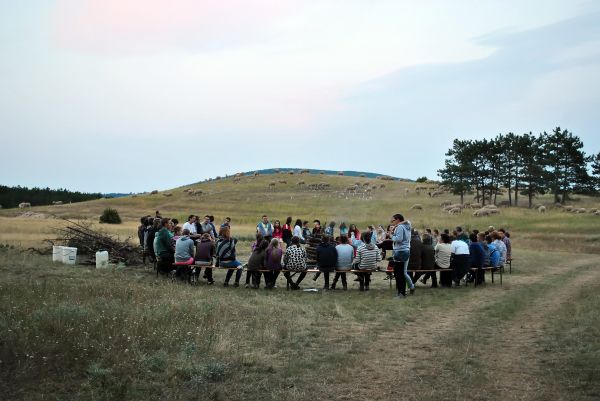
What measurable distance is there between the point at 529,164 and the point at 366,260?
53281 millimetres

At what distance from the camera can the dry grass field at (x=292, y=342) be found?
682 cm

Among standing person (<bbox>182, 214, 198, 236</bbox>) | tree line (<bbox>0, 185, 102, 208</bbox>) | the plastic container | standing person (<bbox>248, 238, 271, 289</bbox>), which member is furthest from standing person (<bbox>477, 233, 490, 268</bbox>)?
tree line (<bbox>0, 185, 102, 208</bbox>)

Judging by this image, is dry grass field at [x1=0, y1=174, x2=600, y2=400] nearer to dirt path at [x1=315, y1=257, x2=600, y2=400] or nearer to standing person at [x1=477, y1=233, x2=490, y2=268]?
dirt path at [x1=315, y1=257, x2=600, y2=400]

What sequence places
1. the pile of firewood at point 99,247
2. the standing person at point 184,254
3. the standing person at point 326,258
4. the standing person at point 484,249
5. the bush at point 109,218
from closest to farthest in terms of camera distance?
the standing person at point 326,258
the standing person at point 184,254
the standing person at point 484,249
the pile of firewood at point 99,247
the bush at point 109,218

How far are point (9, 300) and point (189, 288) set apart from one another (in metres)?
5.79

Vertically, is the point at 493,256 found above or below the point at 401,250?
Result: below

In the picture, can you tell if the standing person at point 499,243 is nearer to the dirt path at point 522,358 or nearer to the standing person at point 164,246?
the dirt path at point 522,358

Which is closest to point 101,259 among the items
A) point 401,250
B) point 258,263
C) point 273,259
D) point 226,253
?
point 226,253

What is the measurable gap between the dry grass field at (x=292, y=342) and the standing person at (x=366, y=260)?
49cm

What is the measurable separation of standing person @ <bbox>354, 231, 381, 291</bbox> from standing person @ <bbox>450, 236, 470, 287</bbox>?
8.30 ft

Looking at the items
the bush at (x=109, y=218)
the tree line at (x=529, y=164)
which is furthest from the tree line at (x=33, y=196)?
the tree line at (x=529, y=164)

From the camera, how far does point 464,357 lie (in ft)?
27.6

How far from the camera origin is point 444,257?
17.5 meters

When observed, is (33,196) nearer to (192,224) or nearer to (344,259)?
(192,224)
